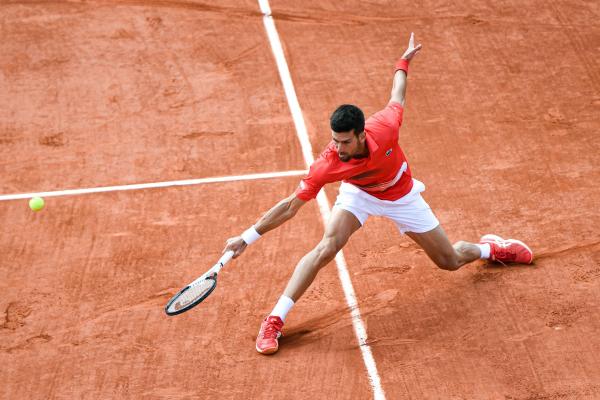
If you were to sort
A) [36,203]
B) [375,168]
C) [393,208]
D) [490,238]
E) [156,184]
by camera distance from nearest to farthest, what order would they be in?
1. [375,168]
2. [393,208]
3. [490,238]
4. [36,203]
5. [156,184]

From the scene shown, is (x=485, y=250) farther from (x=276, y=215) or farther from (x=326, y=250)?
(x=276, y=215)

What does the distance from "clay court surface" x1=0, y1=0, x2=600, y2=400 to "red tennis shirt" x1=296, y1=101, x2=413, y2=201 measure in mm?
1140

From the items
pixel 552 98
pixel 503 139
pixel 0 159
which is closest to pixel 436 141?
pixel 503 139

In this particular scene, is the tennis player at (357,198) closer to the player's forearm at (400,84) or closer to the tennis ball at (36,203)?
the player's forearm at (400,84)

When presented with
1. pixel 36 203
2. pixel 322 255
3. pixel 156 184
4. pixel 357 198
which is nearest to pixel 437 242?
pixel 357 198

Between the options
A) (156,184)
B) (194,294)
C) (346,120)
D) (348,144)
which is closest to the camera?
(346,120)

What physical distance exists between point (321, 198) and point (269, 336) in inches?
88.7

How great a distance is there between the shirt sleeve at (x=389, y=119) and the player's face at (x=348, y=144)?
326mm

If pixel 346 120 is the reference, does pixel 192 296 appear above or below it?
below

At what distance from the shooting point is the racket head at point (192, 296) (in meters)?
6.71

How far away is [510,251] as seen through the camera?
788cm

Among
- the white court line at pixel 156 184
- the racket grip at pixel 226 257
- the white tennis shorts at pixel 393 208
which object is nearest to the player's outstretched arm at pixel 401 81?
the white tennis shorts at pixel 393 208

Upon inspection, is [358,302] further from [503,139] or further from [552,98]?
[552,98]

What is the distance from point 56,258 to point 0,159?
6.58 feet
